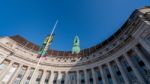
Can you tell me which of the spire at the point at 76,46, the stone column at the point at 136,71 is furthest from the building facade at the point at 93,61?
the spire at the point at 76,46

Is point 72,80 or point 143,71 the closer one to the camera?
point 143,71

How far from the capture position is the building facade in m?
28.8

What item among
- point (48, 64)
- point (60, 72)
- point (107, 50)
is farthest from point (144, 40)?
point (48, 64)

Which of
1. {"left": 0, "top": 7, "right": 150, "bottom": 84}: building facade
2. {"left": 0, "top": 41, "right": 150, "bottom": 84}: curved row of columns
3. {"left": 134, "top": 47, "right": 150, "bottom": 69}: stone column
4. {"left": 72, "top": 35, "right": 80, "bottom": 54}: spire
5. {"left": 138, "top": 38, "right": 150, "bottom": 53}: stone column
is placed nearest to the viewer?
{"left": 138, "top": 38, "right": 150, "bottom": 53}: stone column

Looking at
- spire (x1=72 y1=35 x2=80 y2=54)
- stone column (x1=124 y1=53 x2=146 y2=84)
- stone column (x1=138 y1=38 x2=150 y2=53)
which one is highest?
spire (x1=72 y1=35 x2=80 y2=54)

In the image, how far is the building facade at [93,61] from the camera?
28.8 m

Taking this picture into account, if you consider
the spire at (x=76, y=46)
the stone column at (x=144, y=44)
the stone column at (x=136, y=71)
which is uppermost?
the spire at (x=76, y=46)

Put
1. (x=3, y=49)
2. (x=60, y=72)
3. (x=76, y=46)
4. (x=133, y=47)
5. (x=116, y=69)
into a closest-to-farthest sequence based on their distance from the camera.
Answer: (x=133, y=47) → (x=116, y=69) → (x=3, y=49) → (x=60, y=72) → (x=76, y=46)

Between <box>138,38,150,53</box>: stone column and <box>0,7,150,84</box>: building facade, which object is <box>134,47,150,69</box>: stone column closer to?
<box>0,7,150,84</box>: building facade

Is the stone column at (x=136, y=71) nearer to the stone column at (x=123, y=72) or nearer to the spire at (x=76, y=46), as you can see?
the stone column at (x=123, y=72)

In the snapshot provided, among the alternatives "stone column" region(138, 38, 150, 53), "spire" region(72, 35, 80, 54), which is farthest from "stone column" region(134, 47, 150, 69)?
"spire" region(72, 35, 80, 54)

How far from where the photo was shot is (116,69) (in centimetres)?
3419

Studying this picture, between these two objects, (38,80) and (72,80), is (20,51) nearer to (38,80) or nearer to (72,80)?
(38,80)

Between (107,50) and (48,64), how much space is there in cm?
1791
